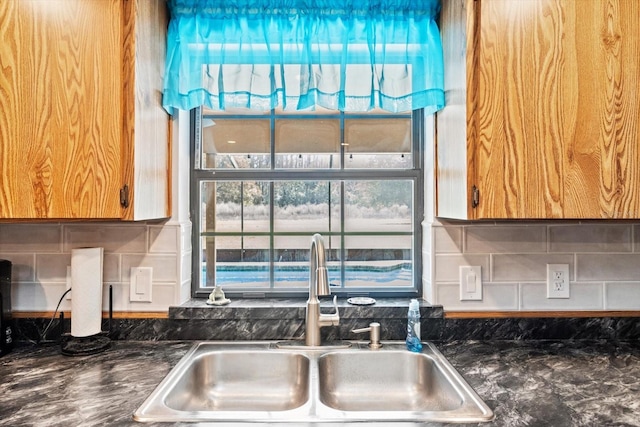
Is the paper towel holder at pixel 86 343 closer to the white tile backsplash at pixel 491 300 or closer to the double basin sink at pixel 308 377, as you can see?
the double basin sink at pixel 308 377

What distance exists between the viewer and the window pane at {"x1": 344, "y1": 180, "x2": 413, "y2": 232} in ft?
5.80

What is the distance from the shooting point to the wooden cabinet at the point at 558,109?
123 cm

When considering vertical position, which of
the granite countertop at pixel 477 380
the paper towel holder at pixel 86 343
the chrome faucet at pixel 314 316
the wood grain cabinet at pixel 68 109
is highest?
the wood grain cabinet at pixel 68 109

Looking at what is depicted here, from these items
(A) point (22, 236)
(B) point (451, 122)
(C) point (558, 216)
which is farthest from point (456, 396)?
(A) point (22, 236)

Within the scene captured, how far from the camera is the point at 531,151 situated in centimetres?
123

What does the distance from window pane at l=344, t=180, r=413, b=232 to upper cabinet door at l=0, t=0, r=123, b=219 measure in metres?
0.90

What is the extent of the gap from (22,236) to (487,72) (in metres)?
1.67

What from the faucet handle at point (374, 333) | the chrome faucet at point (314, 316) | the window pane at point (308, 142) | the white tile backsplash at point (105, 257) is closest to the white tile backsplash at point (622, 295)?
the faucet handle at point (374, 333)

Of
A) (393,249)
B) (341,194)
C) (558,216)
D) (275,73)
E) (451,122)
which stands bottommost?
(393,249)

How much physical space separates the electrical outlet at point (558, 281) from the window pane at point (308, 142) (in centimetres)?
91

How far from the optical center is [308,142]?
1.77m

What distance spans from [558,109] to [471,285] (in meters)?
0.67

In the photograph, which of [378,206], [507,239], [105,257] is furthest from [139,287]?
[507,239]

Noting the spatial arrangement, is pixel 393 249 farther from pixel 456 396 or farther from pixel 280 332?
pixel 456 396
